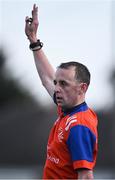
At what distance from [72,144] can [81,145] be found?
7cm

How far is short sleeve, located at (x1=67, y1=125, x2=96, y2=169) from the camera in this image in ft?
16.2

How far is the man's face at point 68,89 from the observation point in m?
5.18

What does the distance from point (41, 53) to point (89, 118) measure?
1.23 metres

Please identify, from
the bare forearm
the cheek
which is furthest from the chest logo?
the bare forearm

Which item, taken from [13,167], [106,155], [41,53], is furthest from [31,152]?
[41,53]

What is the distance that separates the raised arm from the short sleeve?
1.02 m

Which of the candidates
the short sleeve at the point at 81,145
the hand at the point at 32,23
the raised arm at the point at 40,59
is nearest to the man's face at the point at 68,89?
the short sleeve at the point at 81,145

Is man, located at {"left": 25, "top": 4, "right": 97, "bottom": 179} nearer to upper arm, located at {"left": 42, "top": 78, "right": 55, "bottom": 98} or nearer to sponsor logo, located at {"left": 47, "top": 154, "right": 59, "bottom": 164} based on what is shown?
sponsor logo, located at {"left": 47, "top": 154, "right": 59, "bottom": 164}

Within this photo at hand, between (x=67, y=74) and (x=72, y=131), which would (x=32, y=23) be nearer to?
(x=67, y=74)

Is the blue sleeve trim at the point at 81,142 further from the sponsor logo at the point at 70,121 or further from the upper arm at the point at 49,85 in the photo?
the upper arm at the point at 49,85

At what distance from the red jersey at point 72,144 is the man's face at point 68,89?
6cm

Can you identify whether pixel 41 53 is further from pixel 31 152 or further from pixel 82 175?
pixel 31 152

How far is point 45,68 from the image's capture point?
6152mm

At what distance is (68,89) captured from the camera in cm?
518
